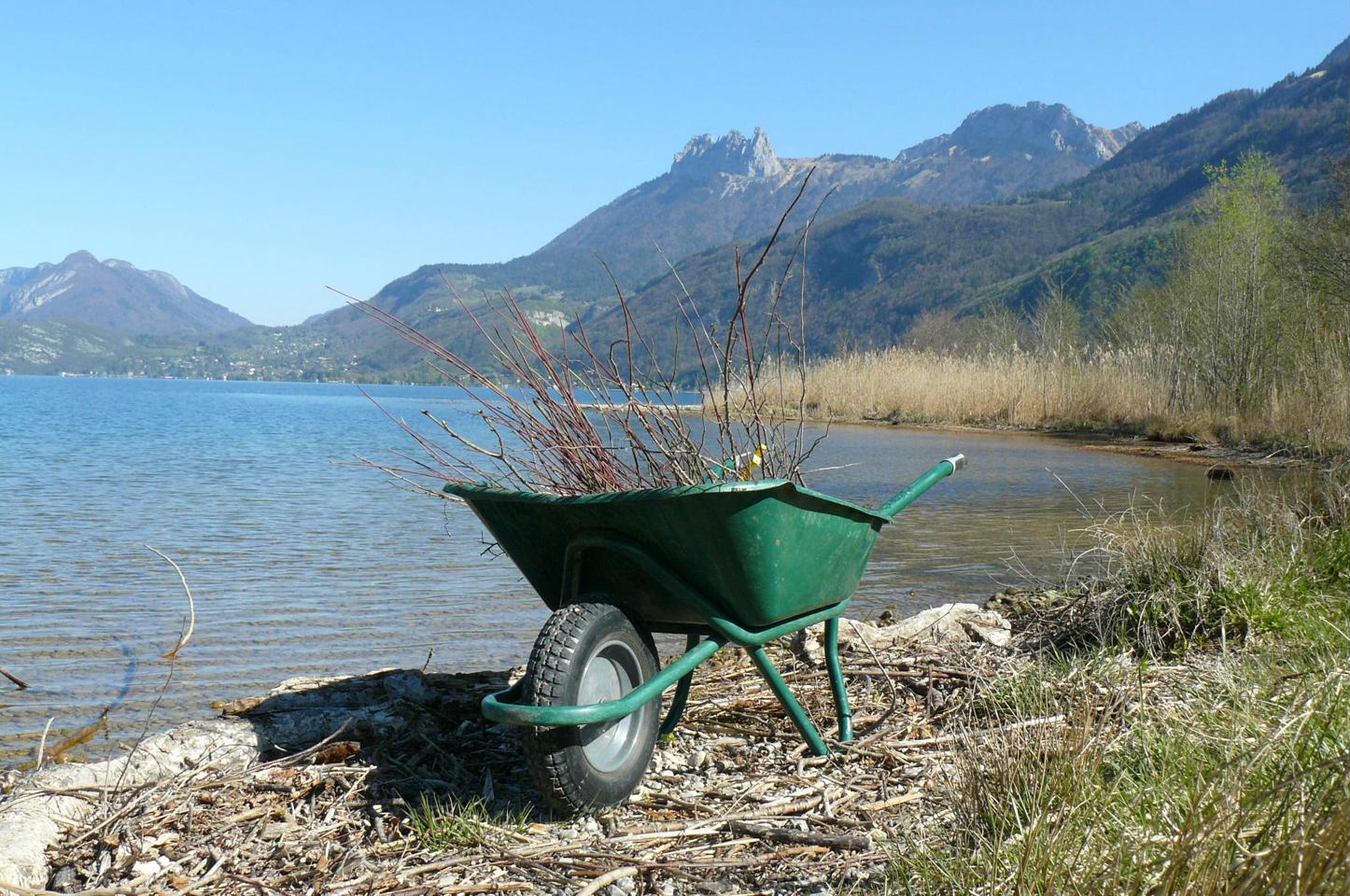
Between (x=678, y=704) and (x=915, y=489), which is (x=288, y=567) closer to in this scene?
(x=678, y=704)

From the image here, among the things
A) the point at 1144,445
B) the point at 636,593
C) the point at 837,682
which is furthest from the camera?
the point at 1144,445

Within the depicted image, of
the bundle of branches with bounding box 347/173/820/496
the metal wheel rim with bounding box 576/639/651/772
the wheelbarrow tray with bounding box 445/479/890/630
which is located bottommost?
the metal wheel rim with bounding box 576/639/651/772

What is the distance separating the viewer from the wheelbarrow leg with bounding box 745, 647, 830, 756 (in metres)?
2.69

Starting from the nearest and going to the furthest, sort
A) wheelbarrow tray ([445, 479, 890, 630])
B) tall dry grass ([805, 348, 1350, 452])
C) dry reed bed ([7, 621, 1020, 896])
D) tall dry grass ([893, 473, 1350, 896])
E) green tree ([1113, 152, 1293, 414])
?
1. tall dry grass ([893, 473, 1350, 896])
2. dry reed bed ([7, 621, 1020, 896])
3. wheelbarrow tray ([445, 479, 890, 630])
4. tall dry grass ([805, 348, 1350, 452])
5. green tree ([1113, 152, 1293, 414])

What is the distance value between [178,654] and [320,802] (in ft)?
9.11

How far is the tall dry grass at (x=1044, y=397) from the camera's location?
1777 cm

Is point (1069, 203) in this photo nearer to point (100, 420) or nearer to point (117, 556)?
point (100, 420)

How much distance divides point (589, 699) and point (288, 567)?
553cm

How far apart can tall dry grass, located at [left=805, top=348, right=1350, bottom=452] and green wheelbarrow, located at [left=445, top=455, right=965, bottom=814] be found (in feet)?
45.2

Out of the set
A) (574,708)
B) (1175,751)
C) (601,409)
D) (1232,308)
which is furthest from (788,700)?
(1232,308)

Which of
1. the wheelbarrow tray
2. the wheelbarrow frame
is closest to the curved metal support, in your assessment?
the wheelbarrow frame

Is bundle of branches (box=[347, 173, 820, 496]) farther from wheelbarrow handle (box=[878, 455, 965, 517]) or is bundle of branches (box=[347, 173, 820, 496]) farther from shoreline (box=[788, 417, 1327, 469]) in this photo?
shoreline (box=[788, 417, 1327, 469])

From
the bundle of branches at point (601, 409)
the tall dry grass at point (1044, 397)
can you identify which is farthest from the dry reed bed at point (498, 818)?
the tall dry grass at point (1044, 397)

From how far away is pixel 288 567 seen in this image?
736cm
